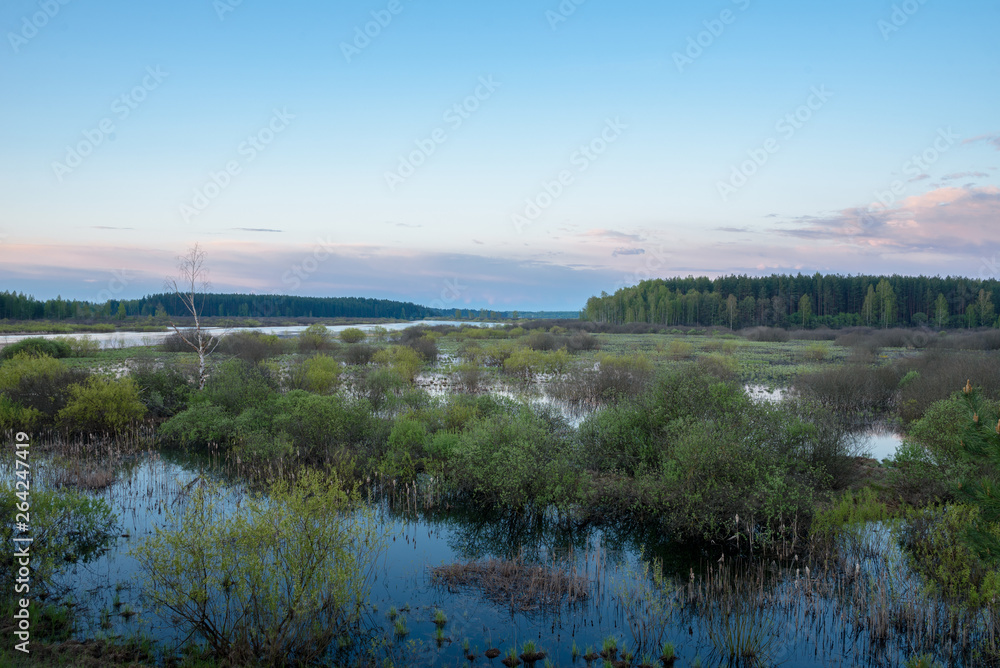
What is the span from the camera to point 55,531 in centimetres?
1078

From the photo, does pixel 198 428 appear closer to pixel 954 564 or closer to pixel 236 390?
pixel 236 390

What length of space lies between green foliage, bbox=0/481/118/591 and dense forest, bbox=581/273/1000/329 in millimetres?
104614

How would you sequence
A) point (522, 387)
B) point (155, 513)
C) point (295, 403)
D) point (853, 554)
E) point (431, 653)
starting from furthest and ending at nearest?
point (522, 387), point (295, 403), point (155, 513), point (853, 554), point (431, 653)

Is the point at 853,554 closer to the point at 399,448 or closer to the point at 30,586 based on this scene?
the point at 399,448

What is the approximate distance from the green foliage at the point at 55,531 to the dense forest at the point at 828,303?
10461 centimetres

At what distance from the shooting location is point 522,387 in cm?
3394

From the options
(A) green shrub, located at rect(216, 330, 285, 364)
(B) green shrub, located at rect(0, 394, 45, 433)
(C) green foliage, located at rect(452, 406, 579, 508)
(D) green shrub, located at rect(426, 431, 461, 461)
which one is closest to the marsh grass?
(C) green foliage, located at rect(452, 406, 579, 508)

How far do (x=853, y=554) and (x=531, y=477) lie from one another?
23.2ft

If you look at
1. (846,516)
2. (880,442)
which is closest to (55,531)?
(846,516)

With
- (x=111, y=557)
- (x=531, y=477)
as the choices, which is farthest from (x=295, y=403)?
(x=531, y=477)

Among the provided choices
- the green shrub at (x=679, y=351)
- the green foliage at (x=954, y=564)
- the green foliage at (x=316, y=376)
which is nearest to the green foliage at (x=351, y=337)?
the green foliage at (x=316, y=376)

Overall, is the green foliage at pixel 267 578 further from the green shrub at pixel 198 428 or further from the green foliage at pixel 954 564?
the green shrub at pixel 198 428

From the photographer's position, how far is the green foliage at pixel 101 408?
20547 millimetres

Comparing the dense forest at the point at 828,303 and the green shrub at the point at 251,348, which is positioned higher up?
the dense forest at the point at 828,303
